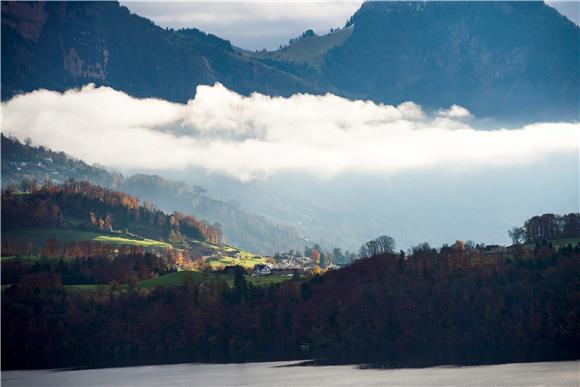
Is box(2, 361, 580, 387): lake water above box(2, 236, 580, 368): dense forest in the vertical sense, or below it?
below

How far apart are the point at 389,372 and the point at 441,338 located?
1347 inches

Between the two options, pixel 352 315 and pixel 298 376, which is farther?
pixel 352 315

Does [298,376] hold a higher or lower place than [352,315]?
lower

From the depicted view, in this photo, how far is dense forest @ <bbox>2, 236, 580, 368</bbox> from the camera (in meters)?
172

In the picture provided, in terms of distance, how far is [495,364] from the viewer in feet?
474

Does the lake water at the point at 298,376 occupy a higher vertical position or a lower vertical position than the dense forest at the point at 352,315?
lower

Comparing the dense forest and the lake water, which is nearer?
the lake water

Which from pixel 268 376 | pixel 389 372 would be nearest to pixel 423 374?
pixel 389 372

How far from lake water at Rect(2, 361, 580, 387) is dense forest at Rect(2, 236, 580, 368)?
67.8 ft

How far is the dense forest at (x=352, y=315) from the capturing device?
17175 cm

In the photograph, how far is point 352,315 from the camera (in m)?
185

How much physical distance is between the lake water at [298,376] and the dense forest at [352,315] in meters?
20.7

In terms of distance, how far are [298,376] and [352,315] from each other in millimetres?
41480

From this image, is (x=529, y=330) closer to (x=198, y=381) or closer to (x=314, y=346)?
(x=314, y=346)
